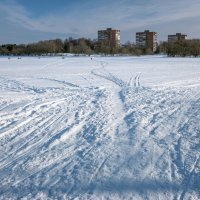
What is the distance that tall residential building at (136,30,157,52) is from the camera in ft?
555

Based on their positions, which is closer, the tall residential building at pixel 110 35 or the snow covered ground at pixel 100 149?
the snow covered ground at pixel 100 149

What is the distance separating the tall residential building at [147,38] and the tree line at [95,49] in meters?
34.4

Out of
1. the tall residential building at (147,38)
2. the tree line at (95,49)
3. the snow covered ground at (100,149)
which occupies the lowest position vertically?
the snow covered ground at (100,149)

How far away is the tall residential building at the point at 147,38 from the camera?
555 ft

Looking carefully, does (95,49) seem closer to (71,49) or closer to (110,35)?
(71,49)

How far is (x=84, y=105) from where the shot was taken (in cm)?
1043

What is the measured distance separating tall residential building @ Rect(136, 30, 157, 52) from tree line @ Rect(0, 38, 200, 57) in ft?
113

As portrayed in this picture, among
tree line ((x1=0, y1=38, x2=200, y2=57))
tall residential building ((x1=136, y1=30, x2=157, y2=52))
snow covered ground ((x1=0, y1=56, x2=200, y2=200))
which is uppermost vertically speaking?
tall residential building ((x1=136, y1=30, x2=157, y2=52))

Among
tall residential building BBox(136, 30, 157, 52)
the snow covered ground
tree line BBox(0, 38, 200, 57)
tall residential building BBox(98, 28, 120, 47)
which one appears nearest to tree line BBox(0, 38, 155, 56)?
tree line BBox(0, 38, 200, 57)

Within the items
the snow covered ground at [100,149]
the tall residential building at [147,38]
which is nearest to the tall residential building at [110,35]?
the tall residential building at [147,38]

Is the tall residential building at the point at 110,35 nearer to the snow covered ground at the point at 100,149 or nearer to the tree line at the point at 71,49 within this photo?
the tree line at the point at 71,49

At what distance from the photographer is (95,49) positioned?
130 metres

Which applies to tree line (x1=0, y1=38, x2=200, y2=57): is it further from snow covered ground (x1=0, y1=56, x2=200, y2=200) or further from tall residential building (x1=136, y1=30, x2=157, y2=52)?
snow covered ground (x1=0, y1=56, x2=200, y2=200)

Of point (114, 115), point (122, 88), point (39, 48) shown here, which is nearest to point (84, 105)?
point (114, 115)
